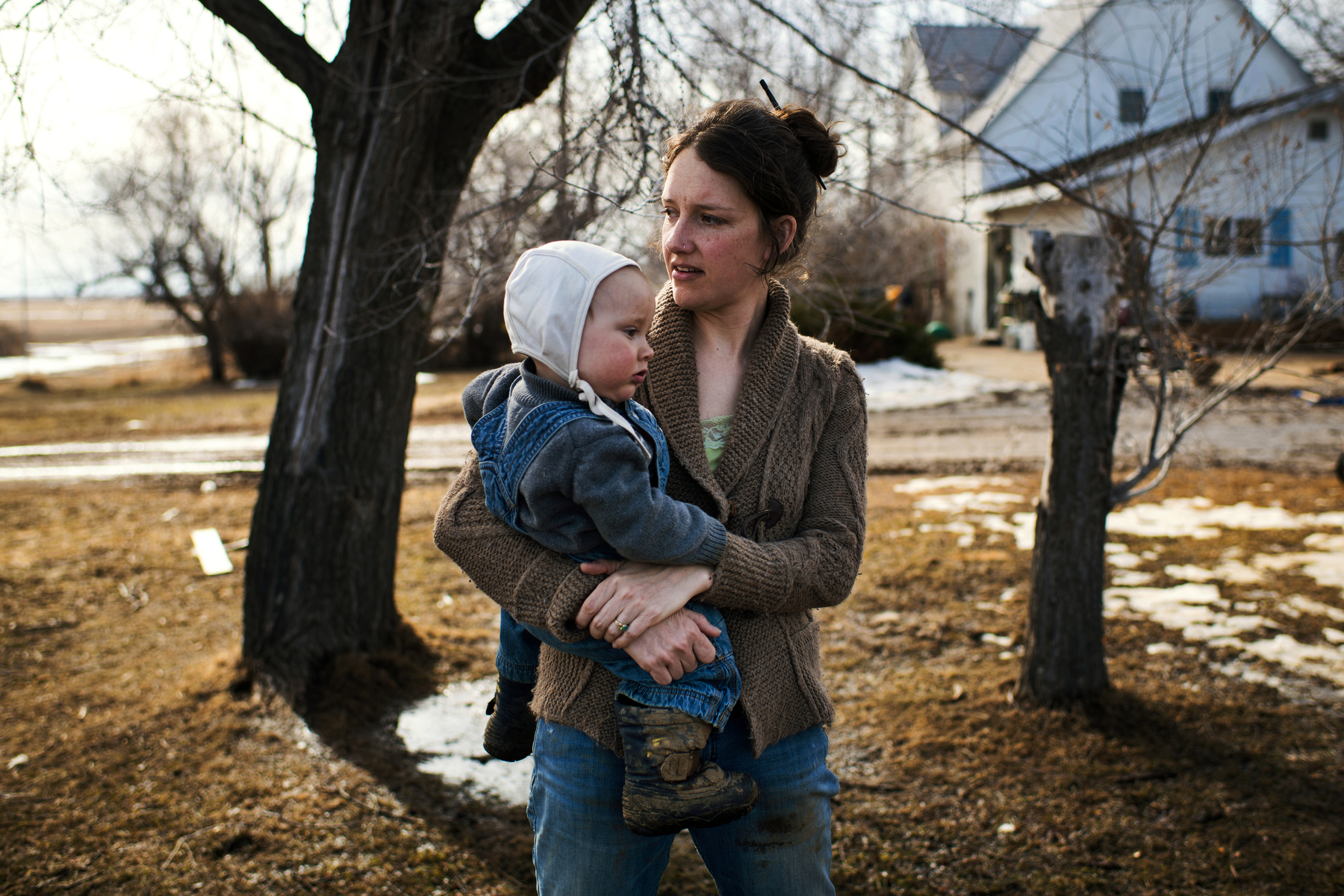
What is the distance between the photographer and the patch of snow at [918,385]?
42.3 feet

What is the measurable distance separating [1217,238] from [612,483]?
10.5ft

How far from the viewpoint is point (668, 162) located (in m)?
1.85

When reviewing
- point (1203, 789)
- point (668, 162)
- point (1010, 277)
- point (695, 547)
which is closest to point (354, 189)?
point (668, 162)

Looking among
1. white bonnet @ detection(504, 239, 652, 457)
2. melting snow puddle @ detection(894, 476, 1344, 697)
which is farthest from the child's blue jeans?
melting snow puddle @ detection(894, 476, 1344, 697)

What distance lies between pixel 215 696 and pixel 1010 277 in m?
22.0

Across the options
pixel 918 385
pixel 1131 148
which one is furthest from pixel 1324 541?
pixel 918 385

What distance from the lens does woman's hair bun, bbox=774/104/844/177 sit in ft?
5.75

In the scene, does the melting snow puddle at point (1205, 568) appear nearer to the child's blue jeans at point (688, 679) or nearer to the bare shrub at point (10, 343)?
the child's blue jeans at point (688, 679)

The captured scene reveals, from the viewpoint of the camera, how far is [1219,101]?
13.1 ft

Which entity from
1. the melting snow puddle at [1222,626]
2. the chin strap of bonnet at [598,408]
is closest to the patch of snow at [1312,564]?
the melting snow puddle at [1222,626]

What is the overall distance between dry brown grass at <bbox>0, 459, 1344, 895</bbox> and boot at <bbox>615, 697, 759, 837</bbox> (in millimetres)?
1618

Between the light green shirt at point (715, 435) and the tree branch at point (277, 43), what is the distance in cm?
289

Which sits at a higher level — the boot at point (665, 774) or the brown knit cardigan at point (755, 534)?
the brown knit cardigan at point (755, 534)

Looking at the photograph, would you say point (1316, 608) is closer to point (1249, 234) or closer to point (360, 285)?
point (1249, 234)
